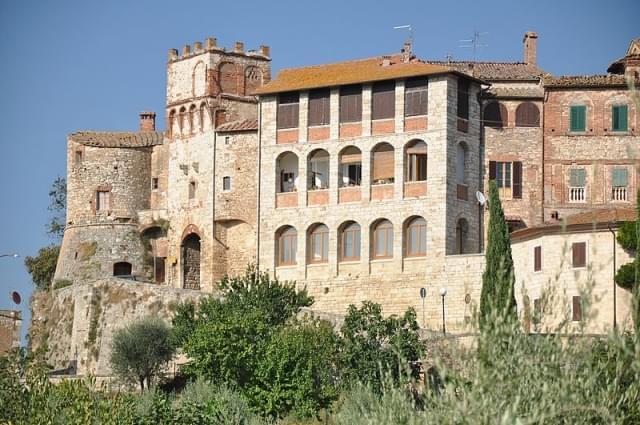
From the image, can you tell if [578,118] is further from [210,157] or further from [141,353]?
[141,353]

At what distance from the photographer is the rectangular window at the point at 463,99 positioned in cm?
5912

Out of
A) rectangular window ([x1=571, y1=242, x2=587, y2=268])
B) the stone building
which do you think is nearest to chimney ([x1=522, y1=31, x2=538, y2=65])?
the stone building

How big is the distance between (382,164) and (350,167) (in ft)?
4.94

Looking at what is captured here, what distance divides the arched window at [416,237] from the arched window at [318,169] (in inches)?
170

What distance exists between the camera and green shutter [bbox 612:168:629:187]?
59.4 meters

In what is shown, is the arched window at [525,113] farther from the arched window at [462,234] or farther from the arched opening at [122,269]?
the arched opening at [122,269]

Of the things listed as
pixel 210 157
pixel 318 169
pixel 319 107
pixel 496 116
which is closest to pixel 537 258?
pixel 496 116

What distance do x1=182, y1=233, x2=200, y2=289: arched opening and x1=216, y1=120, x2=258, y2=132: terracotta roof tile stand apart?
188 inches

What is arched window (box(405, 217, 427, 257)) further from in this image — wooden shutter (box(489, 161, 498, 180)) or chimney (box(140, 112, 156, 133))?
chimney (box(140, 112, 156, 133))

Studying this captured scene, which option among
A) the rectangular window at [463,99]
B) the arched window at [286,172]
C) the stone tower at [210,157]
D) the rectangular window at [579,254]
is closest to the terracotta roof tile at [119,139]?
the stone tower at [210,157]

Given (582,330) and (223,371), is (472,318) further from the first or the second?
(223,371)

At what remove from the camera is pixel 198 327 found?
5497 centimetres

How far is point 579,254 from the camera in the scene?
51.0 meters

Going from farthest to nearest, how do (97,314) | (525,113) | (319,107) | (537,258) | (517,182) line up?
1. (97,314)
2. (319,107)
3. (525,113)
4. (517,182)
5. (537,258)
